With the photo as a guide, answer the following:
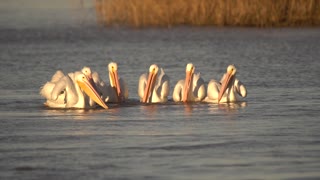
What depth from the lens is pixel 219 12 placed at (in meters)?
26.5

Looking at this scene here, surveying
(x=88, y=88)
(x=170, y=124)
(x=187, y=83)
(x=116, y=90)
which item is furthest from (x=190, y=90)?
(x=170, y=124)

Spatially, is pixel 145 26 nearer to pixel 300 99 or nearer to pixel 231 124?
pixel 300 99

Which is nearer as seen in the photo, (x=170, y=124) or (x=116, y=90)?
(x=170, y=124)

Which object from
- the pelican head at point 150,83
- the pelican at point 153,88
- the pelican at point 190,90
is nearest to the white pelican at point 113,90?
the pelican at point 153,88

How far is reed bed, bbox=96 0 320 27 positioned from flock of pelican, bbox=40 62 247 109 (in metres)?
11.3

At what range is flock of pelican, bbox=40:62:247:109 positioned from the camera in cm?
1407

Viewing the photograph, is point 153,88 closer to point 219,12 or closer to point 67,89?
point 67,89

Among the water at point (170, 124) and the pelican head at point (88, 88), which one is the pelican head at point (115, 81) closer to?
the water at point (170, 124)

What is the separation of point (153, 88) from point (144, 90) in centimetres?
12

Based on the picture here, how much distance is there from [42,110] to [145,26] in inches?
535

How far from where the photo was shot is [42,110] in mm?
14023

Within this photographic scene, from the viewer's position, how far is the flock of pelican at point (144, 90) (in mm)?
14074

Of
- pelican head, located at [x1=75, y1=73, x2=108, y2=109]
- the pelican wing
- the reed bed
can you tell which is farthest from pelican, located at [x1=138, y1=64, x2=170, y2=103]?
the reed bed

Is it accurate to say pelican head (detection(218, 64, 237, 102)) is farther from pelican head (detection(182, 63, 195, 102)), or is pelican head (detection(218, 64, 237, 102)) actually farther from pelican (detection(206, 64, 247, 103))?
pelican head (detection(182, 63, 195, 102))
